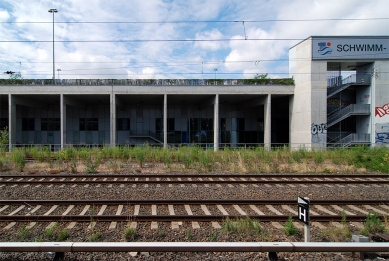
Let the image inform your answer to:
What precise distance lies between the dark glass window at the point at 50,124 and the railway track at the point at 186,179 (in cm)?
2675

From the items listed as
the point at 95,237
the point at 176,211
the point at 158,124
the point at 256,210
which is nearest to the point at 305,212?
the point at 256,210

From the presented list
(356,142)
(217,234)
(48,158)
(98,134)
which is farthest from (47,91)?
(356,142)

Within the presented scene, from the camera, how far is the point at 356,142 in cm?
2684

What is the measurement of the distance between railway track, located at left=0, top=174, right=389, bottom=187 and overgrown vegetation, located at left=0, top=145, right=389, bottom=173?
1739 mm

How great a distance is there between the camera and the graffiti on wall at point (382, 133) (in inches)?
1044

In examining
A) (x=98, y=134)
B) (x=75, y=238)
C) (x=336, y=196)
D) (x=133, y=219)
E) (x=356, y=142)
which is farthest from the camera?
(x=98, y=134)

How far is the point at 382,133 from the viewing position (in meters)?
26.6

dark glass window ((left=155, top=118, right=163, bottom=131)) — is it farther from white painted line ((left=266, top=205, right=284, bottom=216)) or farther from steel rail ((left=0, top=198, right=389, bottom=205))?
white painted line ((left=266, top=205, right=284, bottom=216))

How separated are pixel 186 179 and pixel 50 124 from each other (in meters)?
31.2

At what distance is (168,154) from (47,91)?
1881 centimetres

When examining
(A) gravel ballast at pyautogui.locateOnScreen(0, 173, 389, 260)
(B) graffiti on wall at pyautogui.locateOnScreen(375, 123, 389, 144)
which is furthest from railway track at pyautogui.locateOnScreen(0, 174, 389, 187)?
(B) graffiti on wall at pyautogui.locateOnScreen(375, 123, 389, 144)

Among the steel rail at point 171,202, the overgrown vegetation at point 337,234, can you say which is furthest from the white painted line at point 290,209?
the overgrown vegetation at point 337,234

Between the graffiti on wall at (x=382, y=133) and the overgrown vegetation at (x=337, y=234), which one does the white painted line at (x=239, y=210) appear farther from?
the graffiti on wall at (x=382, y=133)

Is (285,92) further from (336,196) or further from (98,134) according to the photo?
(98,134)
